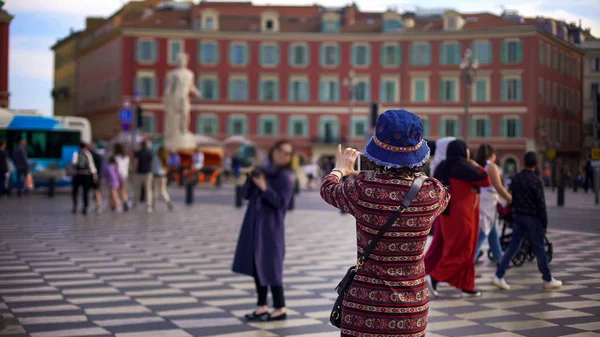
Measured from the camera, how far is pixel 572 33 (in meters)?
8.19

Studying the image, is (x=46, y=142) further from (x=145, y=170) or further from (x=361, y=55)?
(x=361, y=55)

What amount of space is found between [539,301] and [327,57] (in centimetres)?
6939

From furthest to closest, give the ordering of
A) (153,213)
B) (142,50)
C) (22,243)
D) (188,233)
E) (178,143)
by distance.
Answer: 1. (142,50)
2. (178,143)
3. (153,213)
4. (188,233)
5. (22,243)

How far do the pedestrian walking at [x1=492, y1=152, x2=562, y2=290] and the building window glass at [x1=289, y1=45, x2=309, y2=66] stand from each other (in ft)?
223

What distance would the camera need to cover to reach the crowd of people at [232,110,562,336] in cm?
491

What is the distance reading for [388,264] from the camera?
4914 millimetres

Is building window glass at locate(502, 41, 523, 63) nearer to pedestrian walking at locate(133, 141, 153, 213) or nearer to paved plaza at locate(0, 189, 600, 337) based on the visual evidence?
paved plaza at locate(0, 189, 600, 337)

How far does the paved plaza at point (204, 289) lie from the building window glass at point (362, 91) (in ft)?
195

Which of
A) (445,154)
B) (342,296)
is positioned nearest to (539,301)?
(445,154)

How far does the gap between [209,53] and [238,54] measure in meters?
2.25

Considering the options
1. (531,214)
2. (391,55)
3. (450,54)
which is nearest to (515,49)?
(531,214)

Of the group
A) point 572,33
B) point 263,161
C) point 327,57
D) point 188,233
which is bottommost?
point 188,233

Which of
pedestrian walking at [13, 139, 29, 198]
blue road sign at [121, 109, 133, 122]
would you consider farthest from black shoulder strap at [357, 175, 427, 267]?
blue road sign at [121, 109, 133, 122]

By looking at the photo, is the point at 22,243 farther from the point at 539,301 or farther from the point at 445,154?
the point at 539,301
